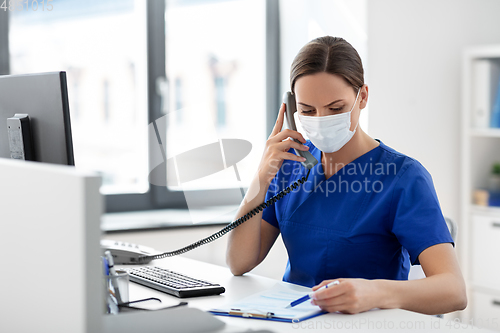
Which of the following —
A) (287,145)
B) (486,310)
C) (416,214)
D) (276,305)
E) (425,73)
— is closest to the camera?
(276,305)

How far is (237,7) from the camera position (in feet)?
8.62

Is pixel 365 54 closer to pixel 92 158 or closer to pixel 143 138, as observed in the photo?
pixel 143 138

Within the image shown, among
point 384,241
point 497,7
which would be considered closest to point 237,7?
point 497,7

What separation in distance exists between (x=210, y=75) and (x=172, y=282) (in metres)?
1.54

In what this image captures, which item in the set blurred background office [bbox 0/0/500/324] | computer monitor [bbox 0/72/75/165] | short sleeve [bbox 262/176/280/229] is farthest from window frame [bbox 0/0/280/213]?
computer monitor [bbox 0/72/75/165]

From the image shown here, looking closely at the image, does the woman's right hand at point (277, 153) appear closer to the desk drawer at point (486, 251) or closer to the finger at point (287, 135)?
the finger at point (287, 135)

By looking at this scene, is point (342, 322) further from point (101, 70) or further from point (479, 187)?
point (479, 187)

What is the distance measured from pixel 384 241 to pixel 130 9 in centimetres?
170

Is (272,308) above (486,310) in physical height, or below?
above

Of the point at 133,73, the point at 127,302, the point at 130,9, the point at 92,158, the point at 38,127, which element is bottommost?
the point at 127,302

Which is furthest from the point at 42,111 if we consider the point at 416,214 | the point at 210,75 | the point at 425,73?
the point at 425,73

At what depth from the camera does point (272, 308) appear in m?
1.03

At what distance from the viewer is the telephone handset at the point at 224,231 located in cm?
140

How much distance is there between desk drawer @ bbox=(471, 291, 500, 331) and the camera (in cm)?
247
